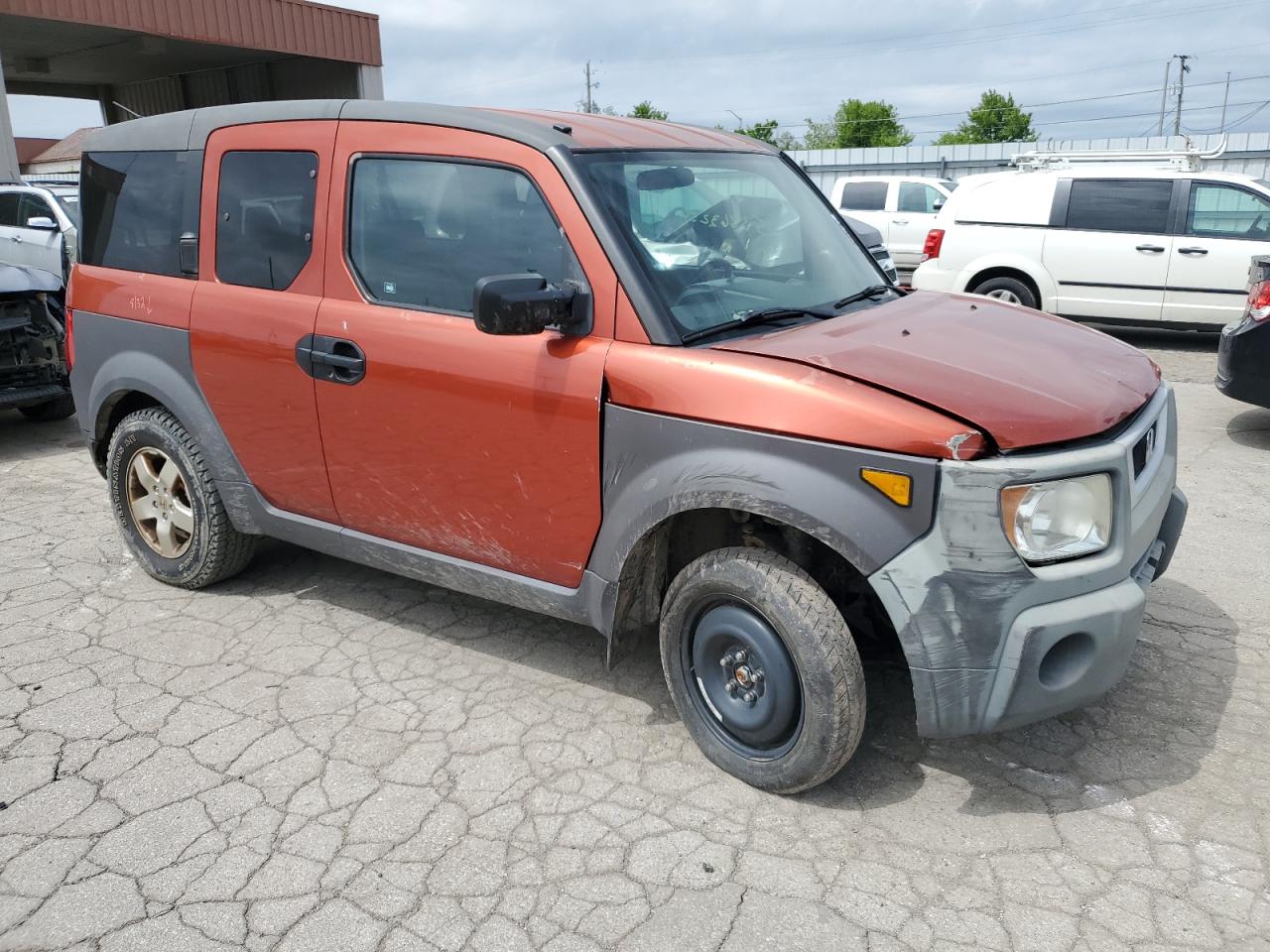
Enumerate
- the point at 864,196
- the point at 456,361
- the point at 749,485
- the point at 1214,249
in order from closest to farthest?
the point at 749,485 → the point at 456,361 → the point at 1214,249 → the point at 864,196

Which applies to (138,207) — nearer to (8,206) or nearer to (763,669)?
(763,669)

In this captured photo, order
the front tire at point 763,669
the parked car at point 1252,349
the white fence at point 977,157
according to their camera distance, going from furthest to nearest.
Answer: the white fence at point 977,157, the parked car at point 1252,349, the front tire at point 763,669

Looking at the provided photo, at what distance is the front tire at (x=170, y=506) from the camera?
433cm

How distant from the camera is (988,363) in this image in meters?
2.94

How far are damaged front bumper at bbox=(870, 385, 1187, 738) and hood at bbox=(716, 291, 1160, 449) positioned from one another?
10 centimetres

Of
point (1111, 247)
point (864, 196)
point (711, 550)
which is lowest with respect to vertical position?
point (711, 550)

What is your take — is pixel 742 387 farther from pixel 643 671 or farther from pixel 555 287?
pixel 643 671

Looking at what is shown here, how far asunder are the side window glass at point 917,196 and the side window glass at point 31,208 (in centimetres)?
1075

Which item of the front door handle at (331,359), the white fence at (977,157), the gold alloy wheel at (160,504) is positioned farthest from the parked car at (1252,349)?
the white fence at (977,157)

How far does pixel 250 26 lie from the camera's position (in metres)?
17.6

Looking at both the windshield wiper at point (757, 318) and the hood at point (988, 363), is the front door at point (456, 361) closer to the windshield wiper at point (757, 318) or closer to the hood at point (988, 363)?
the windshield wiper at point (757, 318)

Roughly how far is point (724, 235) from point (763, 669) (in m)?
1.44

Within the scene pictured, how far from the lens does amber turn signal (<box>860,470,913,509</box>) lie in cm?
258

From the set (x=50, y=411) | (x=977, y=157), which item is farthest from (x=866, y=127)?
(x=50, y=411)
